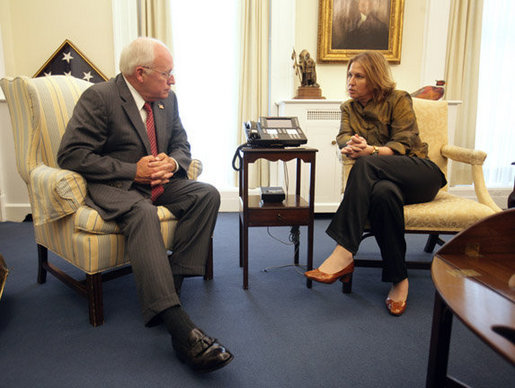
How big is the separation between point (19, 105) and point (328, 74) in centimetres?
266

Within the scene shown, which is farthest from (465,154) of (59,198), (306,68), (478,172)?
(59,198)

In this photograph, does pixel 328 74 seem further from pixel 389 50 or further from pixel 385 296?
pixel 385 296

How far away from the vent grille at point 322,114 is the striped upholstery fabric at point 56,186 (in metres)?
1.49

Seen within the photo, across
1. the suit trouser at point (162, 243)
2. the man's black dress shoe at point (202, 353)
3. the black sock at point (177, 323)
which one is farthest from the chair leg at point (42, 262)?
the man's black dress shoe at point (202, 353)

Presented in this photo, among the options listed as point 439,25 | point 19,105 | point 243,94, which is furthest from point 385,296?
point 439,25

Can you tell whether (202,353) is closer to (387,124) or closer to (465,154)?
(387,124)

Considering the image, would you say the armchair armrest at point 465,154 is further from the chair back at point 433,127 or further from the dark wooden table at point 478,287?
the dark wooden table at point 478,287

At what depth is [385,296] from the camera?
5.95 feet

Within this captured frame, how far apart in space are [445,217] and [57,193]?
165 cm

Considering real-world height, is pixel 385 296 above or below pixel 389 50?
below

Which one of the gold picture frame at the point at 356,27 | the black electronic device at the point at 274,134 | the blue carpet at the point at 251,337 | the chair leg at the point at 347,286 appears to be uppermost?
the gold picture frame at the point at 356,27

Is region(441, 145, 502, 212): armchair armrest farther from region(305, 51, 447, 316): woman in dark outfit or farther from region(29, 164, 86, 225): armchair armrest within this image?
region(29, 164, 86, 225): armchair armrest

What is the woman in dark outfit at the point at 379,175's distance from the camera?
1642 mm

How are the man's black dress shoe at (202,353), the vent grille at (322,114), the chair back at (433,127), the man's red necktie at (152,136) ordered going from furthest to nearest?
the vent grille at (322,114), the chair back at (433,127), the man's red necktie at (152,136), the man's black dress shoe at (202,353)
